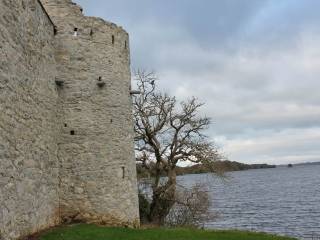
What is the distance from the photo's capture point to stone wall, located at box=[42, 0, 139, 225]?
19453mm

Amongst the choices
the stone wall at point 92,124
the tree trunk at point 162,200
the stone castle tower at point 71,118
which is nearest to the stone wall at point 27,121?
the stone castle tower at point 71,118

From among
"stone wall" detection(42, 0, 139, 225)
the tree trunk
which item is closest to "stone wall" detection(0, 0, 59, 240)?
"stone wall" detection(42, 0, 139, 225)

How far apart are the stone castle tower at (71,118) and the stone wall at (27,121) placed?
33 millimetres

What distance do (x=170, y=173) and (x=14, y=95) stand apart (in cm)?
1765

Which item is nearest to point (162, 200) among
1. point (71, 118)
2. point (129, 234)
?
point (71, 118)

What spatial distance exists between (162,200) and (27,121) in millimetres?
16348

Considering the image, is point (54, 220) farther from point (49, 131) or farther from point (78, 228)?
point (49, 131)

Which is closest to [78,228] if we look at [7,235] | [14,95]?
[7,235]

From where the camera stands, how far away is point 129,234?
58.4 ft

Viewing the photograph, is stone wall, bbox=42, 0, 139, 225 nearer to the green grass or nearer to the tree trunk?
the green grass

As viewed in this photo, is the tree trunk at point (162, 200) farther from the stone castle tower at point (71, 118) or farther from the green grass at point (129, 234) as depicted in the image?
the green grass at point (129, 234)

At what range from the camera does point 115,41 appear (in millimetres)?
21438

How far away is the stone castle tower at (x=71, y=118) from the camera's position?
51.1 feet

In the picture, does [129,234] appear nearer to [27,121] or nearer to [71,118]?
[71,118]
